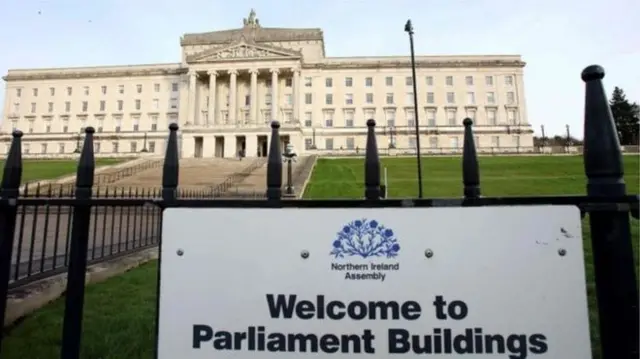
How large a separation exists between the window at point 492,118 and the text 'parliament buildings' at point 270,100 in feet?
1.23

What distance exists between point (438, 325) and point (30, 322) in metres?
3.78

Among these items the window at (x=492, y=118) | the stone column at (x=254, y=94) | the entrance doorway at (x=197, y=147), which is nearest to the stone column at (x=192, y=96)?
the entrance doorway at (x=197, y=147)

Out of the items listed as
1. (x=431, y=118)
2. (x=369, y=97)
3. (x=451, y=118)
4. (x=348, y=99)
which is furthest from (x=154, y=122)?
(x=451, y=118)

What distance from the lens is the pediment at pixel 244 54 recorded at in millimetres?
69938

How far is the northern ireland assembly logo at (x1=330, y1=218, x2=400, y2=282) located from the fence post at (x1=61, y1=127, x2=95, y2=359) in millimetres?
1511

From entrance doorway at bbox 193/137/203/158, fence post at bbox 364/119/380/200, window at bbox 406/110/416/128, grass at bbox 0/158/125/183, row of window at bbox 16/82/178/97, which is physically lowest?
fence post at bbox 364/119/380/200

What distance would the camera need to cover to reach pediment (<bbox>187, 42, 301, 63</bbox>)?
229 feet

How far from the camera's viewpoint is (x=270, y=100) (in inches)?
2842

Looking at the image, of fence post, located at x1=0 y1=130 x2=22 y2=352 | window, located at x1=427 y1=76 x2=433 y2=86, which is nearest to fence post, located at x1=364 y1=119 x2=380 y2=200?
fence post, located at x1=0 y1=130 x2=22 y2=352

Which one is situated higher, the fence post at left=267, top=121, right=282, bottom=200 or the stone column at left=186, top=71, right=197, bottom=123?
the stone column at left=186, top=71, right=197, bottom=123

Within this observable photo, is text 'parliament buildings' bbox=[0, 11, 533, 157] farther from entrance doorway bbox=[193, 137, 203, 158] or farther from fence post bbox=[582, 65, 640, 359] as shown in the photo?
fence post bbox=[582, 65, 640, 359]

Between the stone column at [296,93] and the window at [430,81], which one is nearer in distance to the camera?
the stone column at [296,93]

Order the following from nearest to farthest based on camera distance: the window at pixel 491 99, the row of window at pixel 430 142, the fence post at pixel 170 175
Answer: the fence post at pixel 170 175 → the row of window at pixel 430 142 → the window at pixel 491 99

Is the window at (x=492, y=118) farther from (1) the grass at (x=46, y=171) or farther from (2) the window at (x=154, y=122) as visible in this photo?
(1) the grass at (x=46, y=171)
